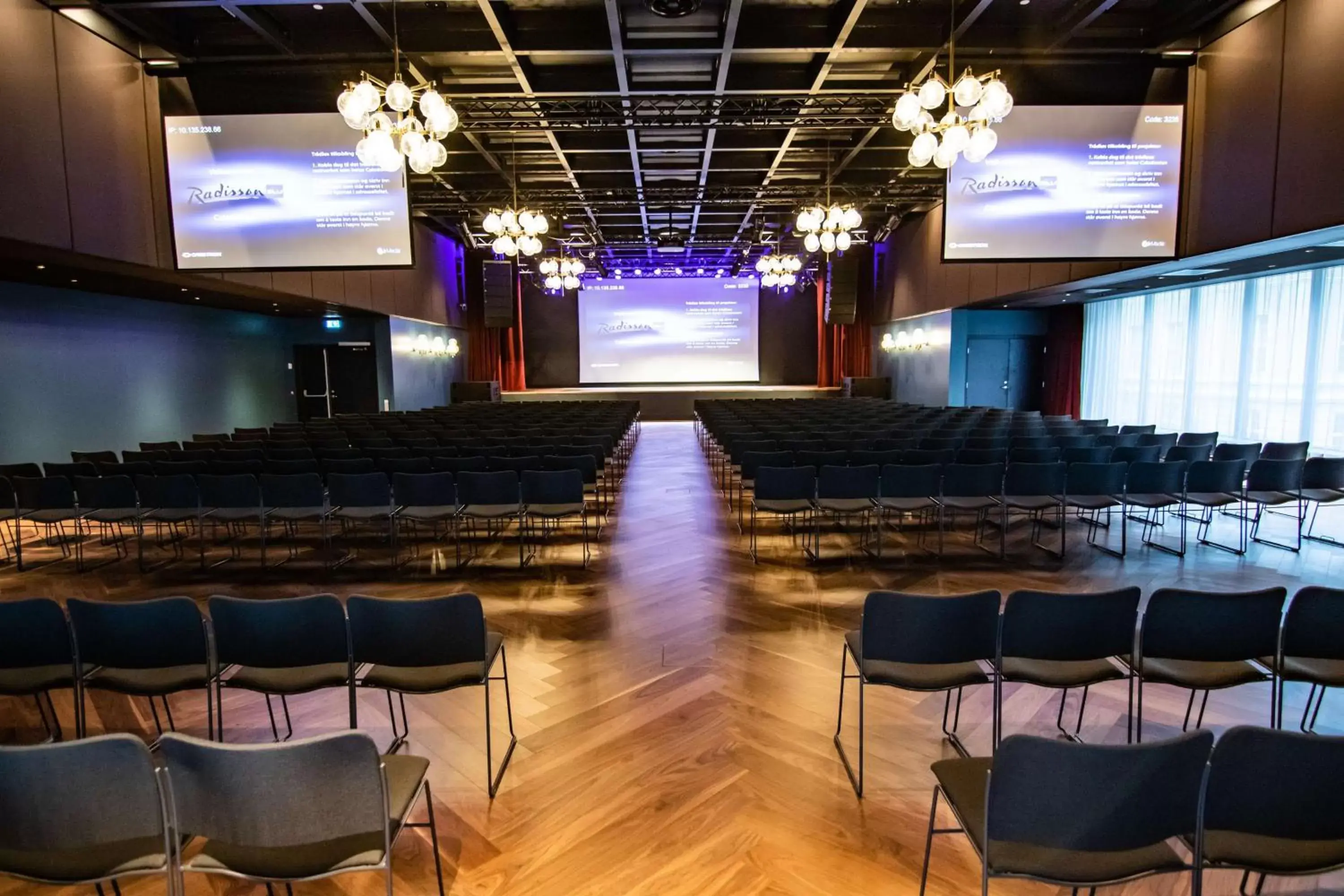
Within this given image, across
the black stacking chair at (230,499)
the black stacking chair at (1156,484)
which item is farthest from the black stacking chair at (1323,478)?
the black stacking chair at (230,499)

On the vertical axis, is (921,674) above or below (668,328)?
below

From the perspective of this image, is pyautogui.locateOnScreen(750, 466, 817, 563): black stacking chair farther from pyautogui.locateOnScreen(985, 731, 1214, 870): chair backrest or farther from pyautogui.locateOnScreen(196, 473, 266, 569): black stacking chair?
pyautogui.locateOnScreen(196, 473, 266, 569): black stacking chair

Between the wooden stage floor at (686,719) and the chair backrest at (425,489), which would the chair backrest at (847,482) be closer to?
the wooden stage floor at (686,719)

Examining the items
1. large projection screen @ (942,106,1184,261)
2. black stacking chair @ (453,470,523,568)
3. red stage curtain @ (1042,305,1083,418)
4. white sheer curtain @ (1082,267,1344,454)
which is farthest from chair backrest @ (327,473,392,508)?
red stage curtain @ (1042,305,1083,418)

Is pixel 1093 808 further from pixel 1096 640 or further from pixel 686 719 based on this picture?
pixel 686 719

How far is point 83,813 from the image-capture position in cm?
175

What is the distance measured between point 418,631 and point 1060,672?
2733mm

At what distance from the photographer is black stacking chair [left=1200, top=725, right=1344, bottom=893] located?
1646mm

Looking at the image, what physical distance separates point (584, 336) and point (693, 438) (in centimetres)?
752

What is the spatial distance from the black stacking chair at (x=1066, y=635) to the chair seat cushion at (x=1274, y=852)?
973 millimetres

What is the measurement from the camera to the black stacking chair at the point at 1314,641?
273cm

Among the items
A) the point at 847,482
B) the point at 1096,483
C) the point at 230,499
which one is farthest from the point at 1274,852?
the point at 230,499

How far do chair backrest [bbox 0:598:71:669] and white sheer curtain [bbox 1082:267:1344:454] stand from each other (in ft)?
39.1

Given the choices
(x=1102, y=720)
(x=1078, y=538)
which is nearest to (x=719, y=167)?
(x=1078, y=538)
